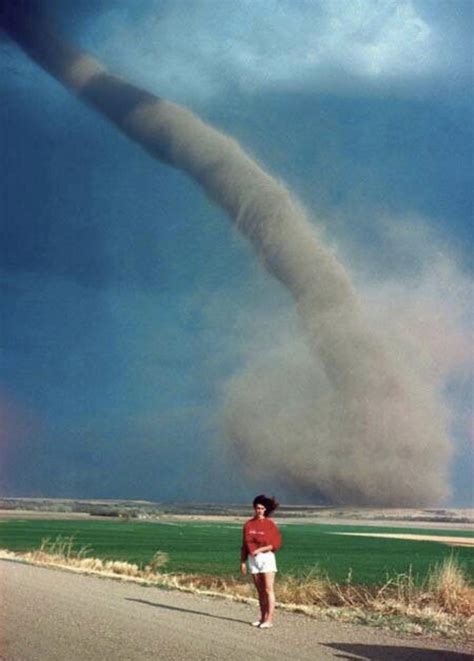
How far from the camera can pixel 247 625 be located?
53.6 feet

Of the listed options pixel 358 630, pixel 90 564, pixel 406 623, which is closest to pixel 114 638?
pixel 358 630

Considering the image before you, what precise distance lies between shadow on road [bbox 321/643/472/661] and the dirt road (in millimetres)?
14

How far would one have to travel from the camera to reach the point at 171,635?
14.6 m

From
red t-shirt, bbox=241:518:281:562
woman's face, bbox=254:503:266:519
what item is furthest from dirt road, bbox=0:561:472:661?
woman's face, bbox=254:503:266:519

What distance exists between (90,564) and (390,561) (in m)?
26.3

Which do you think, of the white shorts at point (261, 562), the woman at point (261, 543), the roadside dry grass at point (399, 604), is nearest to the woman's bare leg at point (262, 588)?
the woman at point (261, 543)

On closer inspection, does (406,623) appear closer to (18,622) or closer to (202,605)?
(202,605)

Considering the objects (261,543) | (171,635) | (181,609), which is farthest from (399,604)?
(171,635)

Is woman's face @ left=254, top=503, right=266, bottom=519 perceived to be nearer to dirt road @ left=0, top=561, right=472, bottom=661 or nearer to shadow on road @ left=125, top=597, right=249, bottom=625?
dirt road @ left=0, top=561, right=472, bottom=661

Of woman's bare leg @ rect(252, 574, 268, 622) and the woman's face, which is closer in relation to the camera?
the woman's face

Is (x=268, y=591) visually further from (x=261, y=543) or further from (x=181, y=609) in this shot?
(x=181, y=609)

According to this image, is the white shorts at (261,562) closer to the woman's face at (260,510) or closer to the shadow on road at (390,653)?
the woman's face at (260,510)

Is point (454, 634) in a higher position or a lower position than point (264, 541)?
lower

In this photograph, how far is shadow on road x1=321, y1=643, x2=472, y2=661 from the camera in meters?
12.7
